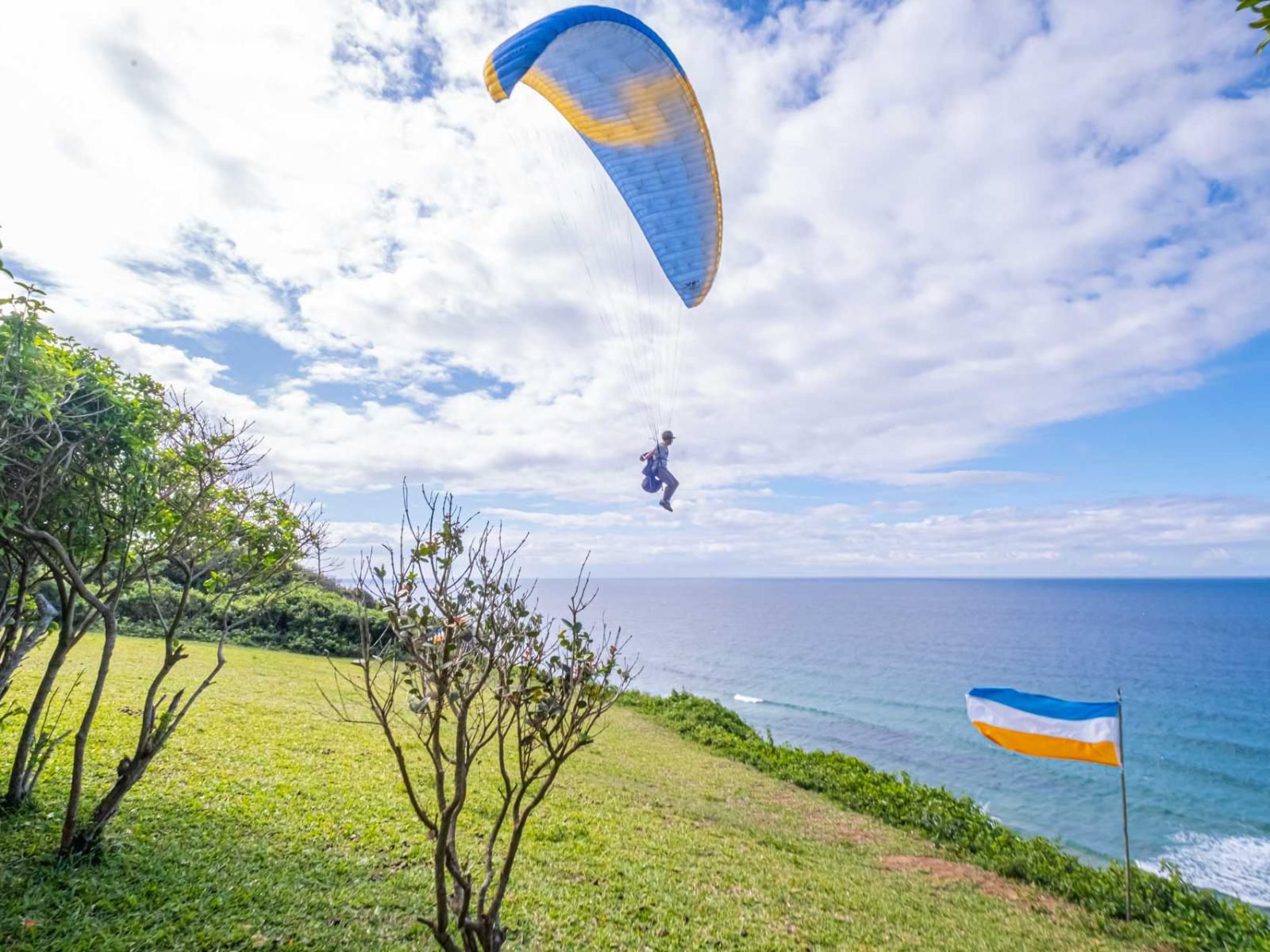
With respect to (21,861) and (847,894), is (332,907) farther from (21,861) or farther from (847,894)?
(847,894)

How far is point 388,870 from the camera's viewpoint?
19.8 feet

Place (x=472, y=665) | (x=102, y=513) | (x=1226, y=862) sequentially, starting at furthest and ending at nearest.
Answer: (x=1226, y=862)
(x=102, y=513)
(x=472, y=665)

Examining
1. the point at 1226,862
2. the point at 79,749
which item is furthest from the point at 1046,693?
the point at 79,749

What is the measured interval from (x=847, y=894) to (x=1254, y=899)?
13308mm

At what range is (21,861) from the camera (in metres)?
4.86

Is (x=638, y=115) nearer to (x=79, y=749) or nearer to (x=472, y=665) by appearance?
(x=472, y=665)

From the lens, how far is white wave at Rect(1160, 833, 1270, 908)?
14.6 m

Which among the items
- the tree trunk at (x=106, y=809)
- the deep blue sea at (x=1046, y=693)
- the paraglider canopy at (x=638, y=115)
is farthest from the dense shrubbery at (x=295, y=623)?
the paraglider canopy at (x=638, y=115)

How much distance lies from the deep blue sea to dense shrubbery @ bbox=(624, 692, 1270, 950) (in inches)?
210

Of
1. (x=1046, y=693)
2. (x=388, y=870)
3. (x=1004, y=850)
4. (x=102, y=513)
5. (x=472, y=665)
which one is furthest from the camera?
(x=1046, y=693)

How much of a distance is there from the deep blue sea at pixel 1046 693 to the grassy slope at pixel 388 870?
7206 mm

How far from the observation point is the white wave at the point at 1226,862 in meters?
14.6

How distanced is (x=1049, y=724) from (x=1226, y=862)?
489 inches

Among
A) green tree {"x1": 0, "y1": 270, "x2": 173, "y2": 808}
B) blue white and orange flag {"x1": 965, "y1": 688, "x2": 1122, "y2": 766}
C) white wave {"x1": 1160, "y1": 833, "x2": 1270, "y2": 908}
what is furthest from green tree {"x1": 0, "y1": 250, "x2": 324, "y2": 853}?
white wave {"x1": 1160, "y1": 833, "x2": 1270, "y2": 908}
